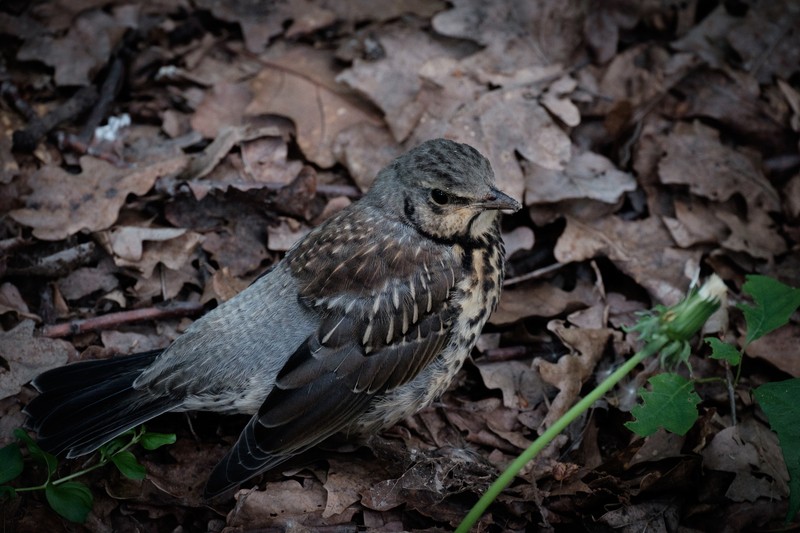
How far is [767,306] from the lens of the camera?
11.1 feet

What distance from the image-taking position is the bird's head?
3494mm

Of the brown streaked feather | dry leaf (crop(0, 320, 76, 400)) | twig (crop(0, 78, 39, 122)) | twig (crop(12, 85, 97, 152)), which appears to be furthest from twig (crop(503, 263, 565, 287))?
twig (crop(0, 78, 39, 122))

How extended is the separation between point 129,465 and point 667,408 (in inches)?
89.0

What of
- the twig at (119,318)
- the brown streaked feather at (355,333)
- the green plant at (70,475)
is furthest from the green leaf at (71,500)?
the twig at (119,318)

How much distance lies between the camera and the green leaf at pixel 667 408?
9.95ft

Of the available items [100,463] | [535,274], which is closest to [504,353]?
[535,274]

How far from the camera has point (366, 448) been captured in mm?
3771

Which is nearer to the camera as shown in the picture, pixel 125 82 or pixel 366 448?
pixel 366 448

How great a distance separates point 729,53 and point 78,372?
4.68m

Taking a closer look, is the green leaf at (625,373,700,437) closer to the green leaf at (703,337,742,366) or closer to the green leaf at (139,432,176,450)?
the green leaf at (703,337,742,366)

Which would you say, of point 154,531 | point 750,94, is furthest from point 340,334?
point 750,94

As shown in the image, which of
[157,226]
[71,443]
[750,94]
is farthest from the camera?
[750,94]

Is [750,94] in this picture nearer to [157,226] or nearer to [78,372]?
[157,226]

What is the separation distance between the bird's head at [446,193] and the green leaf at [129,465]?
1.62 metres
